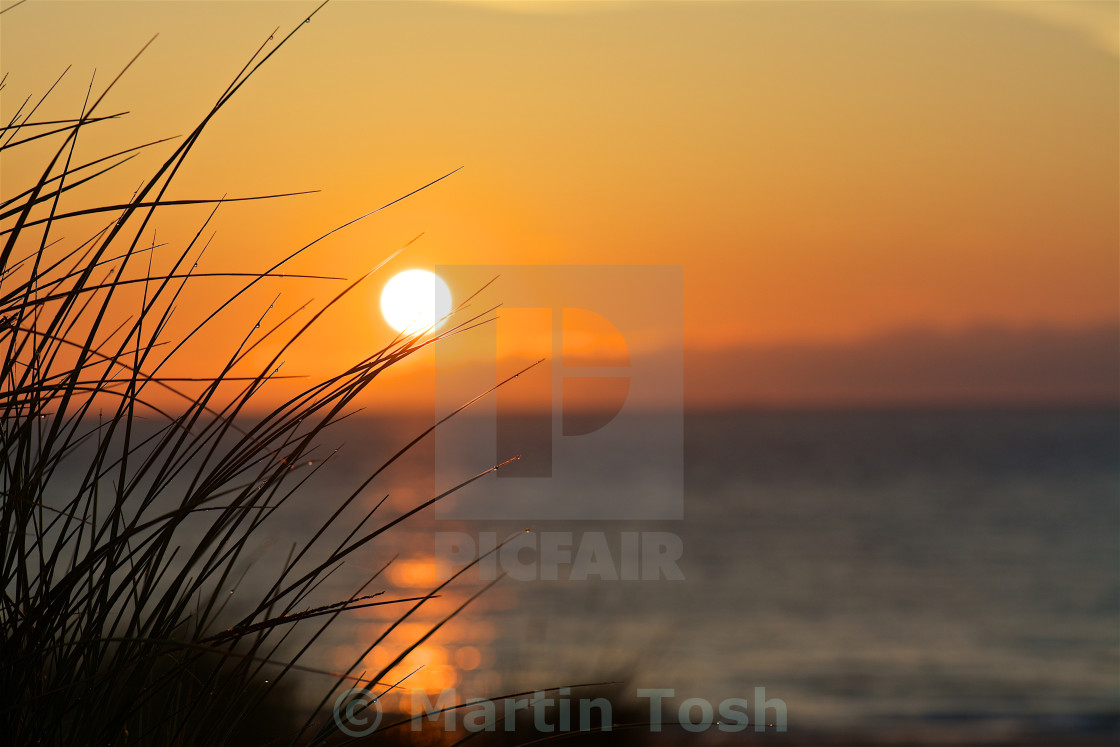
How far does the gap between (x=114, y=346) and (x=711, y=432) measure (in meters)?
38.4

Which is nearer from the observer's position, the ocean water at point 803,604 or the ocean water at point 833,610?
the ocean water at point 803,604

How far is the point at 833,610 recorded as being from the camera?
10711mm

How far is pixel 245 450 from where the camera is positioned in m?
0.94

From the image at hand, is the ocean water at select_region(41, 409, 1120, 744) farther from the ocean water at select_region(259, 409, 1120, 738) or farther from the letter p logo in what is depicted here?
the letter p logo

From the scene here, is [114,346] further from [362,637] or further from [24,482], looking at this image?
[362,637]

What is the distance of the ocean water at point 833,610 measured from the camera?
7.46 m

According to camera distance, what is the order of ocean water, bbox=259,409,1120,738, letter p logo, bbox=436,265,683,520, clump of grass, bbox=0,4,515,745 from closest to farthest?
clump of grass, bbox=0,4,515,745 → ocean water, bbox=259,409,1120,738 → letter p logo, bbox=436,265,683,520

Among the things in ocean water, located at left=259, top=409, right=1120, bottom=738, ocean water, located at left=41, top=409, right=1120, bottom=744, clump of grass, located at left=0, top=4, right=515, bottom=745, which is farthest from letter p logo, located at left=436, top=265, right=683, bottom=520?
ocean water, located at left=259, top=409, right=1120, bottom=738

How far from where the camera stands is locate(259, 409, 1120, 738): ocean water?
294 inches

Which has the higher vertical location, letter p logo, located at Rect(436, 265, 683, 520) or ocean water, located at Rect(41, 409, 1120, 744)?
letter p logo, located at Rect(436, 265, 683, 520)

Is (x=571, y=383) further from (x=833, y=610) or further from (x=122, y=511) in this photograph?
(x=122, y=511)

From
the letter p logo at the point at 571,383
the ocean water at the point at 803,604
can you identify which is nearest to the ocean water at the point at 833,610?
the ocean water at the point at 803,604

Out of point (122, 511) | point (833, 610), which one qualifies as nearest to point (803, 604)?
point (833, 610)

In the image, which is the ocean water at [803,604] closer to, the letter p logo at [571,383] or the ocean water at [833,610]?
the ocean water at [833,610]
